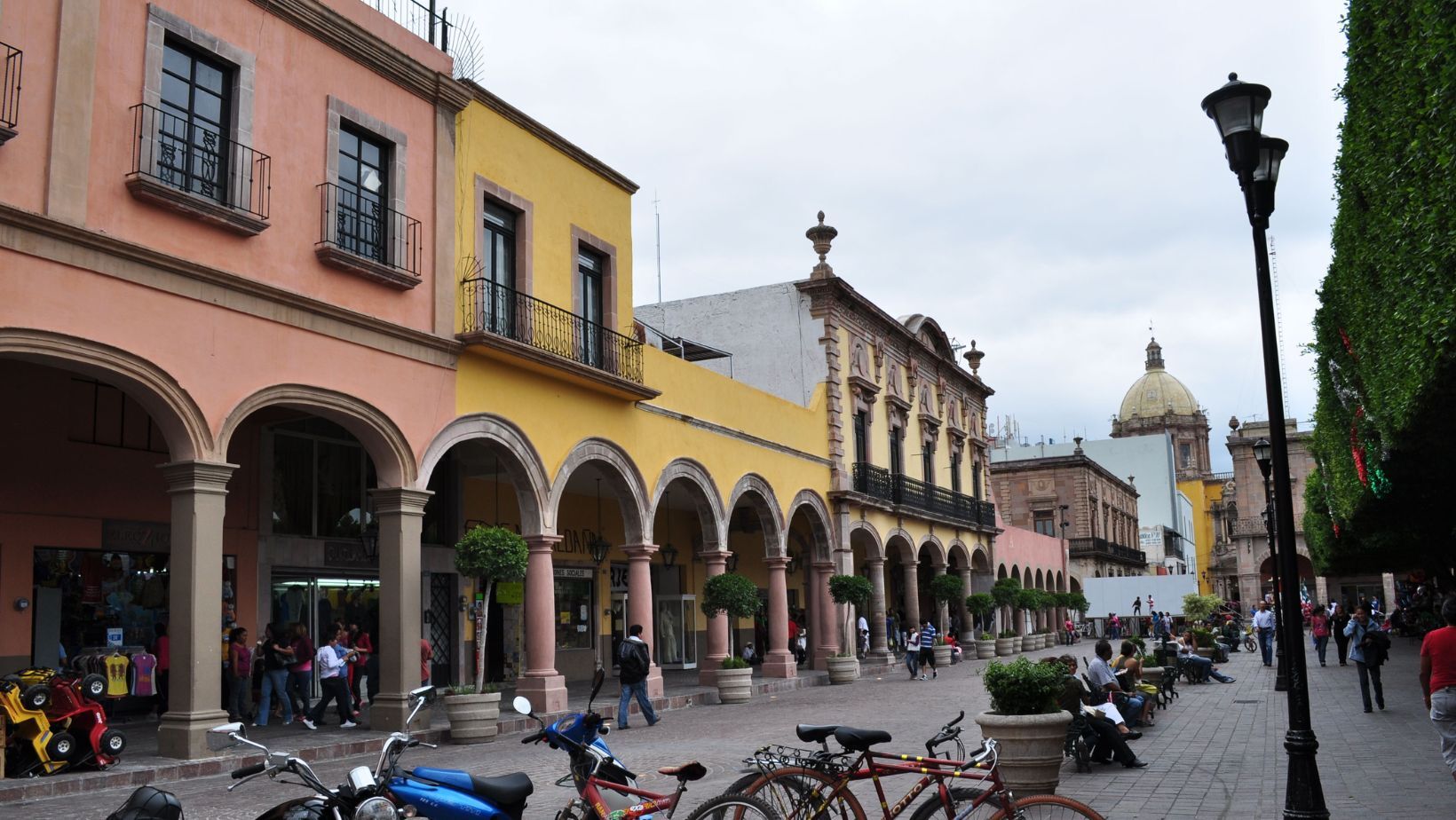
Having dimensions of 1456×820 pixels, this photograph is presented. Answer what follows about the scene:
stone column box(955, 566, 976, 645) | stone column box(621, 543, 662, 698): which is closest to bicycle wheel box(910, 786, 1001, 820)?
stone column box(621, 543, 662, 698)

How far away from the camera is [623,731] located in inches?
634

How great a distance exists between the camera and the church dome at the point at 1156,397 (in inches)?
4225

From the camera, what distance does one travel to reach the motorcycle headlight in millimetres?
4707

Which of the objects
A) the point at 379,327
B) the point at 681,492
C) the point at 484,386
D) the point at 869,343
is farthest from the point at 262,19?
the point at 869,343

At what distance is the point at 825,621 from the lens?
1094 inches

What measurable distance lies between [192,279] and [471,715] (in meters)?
6.15

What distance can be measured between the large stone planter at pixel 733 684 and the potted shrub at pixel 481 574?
18.2 ft

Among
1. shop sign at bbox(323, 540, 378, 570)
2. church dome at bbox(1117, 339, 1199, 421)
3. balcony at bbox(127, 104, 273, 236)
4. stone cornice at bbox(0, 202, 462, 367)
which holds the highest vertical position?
church dome at bbox(1117, 339, 1199, 421)

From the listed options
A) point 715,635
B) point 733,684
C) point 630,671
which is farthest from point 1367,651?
point 715,635

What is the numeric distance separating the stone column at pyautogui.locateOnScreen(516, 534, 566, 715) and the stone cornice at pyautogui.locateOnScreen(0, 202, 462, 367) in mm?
3266

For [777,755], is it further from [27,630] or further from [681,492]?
[681,492]

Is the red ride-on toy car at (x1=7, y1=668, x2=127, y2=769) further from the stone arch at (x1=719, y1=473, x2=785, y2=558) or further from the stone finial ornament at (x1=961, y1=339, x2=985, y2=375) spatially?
the stone finial ornament at (x1=961, y1=339, x2=985, y2=375)

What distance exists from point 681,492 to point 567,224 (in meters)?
8.52

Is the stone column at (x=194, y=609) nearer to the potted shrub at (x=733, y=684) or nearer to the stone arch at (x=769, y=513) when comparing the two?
the potted shrub at (x=733, y=684)
